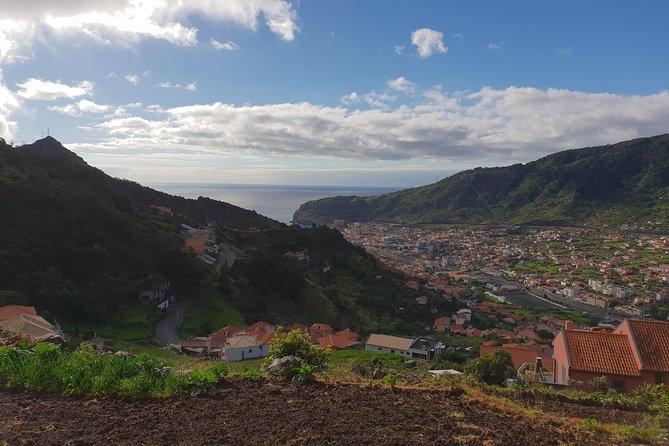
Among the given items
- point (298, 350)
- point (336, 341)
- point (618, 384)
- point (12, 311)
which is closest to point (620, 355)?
point (618, 384)

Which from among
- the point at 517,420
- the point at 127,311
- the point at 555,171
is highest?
the point at 555,171

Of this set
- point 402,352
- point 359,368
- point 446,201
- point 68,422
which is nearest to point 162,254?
point 402,352

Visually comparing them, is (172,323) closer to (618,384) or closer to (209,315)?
(209,315)

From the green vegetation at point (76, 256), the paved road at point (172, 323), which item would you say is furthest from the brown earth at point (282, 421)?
the paved road at point (172, 323)

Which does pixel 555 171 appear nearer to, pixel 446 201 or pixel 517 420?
pixel 446 201

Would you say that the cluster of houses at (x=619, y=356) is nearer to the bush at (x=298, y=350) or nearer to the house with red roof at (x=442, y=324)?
the bush at (x=298, y=350)
